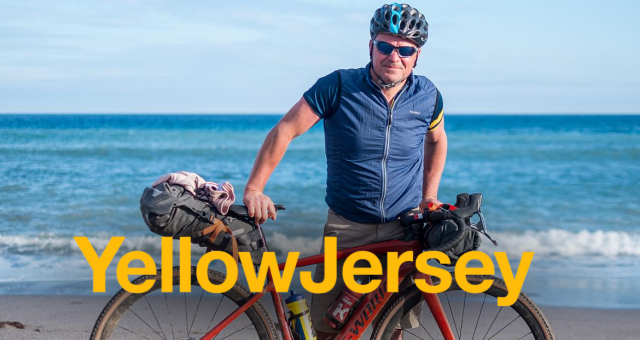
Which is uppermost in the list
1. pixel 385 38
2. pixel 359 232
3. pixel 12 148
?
pixel 385 38

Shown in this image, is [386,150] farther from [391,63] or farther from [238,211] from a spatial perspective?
[238,211]

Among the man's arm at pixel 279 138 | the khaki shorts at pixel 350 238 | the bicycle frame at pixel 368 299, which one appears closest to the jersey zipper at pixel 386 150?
the khaki shorts at pixel 350 238

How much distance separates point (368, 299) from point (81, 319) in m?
2.99

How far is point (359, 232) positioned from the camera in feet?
10.4

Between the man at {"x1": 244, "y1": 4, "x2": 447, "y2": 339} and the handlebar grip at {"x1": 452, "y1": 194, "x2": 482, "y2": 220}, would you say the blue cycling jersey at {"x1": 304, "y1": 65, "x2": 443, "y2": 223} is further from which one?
the handlebar grip at {"x1": 452, "y1": 194, "x2": 482, "y2": 220}

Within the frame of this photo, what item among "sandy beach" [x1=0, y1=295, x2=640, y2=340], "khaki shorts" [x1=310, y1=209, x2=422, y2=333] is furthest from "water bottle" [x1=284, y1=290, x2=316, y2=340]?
"sandy beach" [x1=0, y1=295, x2=640, y2=340]

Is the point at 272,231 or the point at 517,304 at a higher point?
the point at 517,304

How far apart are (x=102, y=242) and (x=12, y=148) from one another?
20.2m

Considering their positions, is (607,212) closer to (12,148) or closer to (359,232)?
(359,232)

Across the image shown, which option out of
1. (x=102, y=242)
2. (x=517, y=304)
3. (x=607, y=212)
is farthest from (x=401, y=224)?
(x=607, y=212)

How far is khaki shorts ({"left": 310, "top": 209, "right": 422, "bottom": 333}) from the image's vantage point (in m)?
3.14

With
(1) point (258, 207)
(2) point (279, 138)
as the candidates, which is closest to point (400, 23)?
(2) point (279, 138)

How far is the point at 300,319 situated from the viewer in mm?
2996

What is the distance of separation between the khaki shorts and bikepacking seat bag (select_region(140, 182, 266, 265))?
0.43 m
